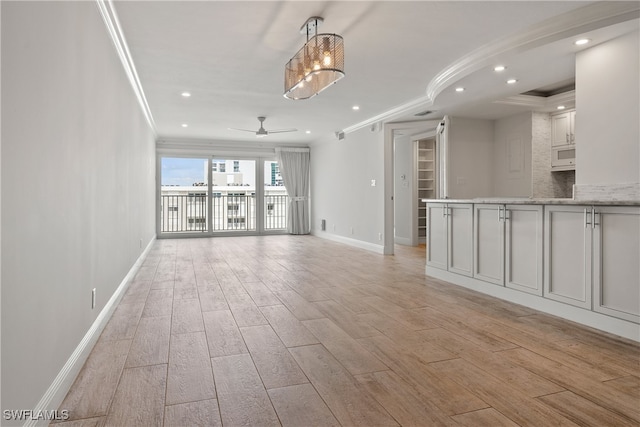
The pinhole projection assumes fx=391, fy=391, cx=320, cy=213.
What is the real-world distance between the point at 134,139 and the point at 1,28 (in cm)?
389

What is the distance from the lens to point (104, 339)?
2576mm

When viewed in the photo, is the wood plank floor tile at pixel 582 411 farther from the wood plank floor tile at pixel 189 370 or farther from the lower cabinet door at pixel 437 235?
the lower cabinet door at pixel 437 235

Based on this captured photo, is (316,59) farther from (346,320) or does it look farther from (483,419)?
(483,419)

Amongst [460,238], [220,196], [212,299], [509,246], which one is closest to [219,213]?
[220,196]

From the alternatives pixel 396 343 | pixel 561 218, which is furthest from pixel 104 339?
pixel 561 218

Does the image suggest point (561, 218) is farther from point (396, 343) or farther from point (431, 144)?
point (431, 144)

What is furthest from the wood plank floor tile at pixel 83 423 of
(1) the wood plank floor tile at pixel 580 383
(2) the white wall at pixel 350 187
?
(2) the white wall at pixel 350 187

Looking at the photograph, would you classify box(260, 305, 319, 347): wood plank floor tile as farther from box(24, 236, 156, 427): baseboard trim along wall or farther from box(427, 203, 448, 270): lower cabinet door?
box(427, 203, 448, 270): lower cabinet door

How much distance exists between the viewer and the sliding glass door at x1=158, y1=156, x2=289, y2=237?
951 centimetres

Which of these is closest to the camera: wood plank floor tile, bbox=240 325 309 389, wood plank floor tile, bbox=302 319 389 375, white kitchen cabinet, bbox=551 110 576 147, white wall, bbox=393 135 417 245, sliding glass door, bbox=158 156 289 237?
wood plank floor tile, bbox=240 325 309 389

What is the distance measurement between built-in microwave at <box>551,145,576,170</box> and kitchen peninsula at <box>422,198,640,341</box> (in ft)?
7.93

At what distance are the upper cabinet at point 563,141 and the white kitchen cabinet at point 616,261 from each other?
10.4 ft

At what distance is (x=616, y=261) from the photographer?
2.68m

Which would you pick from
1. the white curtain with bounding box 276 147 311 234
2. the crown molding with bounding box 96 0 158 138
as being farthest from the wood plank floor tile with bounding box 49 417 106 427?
the white curtain with bounding box 276 147 311 234
